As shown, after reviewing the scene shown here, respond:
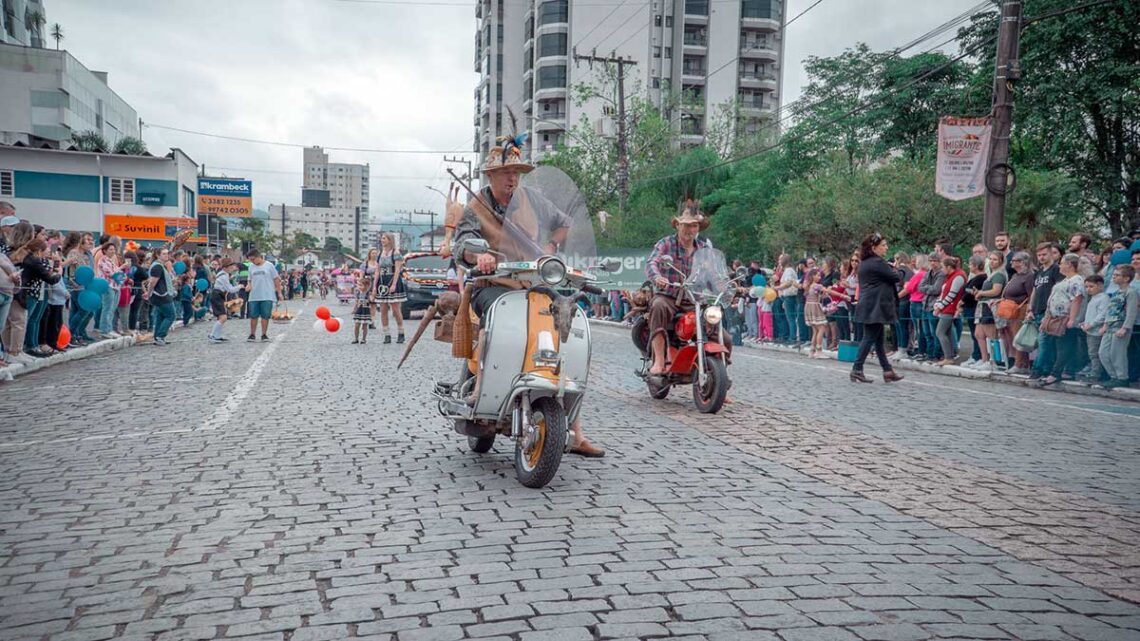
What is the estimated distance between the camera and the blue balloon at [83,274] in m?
14.3

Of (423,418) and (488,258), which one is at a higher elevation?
(488,258)

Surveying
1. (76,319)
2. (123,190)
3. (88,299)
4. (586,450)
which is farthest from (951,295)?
(123,190)

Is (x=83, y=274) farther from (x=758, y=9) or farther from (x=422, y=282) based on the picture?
(x=758, y=9)

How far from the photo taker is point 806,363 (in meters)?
15.5

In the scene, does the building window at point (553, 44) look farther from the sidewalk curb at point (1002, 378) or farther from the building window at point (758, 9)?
the sidewalk curb at point (1002, 378)

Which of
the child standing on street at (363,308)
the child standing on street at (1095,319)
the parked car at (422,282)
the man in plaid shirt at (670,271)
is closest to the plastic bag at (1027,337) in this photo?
the child standing on street at (1095,319)

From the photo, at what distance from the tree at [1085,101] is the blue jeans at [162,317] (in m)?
23.0

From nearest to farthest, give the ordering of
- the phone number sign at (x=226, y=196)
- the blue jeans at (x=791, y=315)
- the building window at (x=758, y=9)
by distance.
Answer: the blue jeans at (x=791, y=315) < the phone number sign at (x=226, y=196) < the building window at (x=758, y=9)

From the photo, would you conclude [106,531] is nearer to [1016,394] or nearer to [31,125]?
[1016,394]

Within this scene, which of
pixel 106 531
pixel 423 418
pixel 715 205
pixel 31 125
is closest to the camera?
pixel 106 531

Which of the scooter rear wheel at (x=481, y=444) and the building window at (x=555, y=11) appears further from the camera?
the building window at (x=555, y=11)

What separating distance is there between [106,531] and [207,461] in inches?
65.4

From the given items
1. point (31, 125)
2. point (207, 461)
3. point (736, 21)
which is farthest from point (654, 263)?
point (736, 21)

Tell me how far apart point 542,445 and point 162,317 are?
14.4 m
